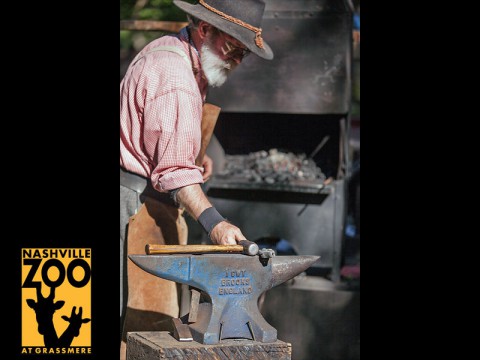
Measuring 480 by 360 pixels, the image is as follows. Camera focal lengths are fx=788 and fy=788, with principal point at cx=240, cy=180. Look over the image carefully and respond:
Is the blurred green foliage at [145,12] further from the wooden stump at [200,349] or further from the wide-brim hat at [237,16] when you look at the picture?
the wooden stump at [200,349]

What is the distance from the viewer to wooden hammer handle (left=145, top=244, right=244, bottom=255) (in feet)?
9.84

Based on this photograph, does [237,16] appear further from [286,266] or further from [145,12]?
[145,12]

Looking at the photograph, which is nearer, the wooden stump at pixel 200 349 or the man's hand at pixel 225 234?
the wooden stump at pixel 200 349

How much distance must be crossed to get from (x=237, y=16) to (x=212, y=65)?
0.86 ft

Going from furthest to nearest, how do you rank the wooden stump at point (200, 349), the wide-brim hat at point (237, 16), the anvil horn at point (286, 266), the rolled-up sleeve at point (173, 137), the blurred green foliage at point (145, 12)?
the blurred green foliage at point (145, 12) < the wide-brim hat at point (237, 16) < the rolled-up sleeve at point (173, 137) < the anvil horn at point (286, 266) < the wooden stump at point (200, 349)

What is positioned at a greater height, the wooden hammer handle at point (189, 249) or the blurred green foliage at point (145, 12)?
the blurred green foliage at point (145, 12)

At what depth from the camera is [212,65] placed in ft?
12.5

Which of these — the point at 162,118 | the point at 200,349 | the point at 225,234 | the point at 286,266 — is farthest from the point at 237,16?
the point at 200,349

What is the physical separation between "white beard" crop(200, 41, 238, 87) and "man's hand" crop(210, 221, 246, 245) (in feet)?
2.91

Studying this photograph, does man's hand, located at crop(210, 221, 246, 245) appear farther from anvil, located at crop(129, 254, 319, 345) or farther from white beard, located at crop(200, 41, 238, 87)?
white beard, located at crop(200, 41, 238, 87)

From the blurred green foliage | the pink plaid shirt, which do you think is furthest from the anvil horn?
the blurred green foliage

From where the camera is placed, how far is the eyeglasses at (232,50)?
3791 millimetres
